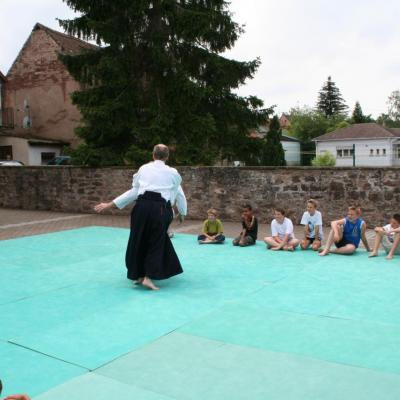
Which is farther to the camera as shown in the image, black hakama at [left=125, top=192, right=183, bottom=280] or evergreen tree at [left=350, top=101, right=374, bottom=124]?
evergreen tree at [left=350, top=101, right=374, bottom=124]

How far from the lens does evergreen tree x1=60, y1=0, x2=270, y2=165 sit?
16.9 metres

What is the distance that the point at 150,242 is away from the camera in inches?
267

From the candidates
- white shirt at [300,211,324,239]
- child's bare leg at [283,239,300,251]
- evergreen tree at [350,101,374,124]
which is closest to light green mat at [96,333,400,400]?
child's bare leg at [283,239,300,251]

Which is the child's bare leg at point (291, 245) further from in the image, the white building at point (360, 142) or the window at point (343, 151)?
the window at point (343, 151)

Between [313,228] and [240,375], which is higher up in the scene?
[313,228]

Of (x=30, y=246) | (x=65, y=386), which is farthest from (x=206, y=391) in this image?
(x=30, y=246)

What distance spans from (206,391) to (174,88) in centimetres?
1449

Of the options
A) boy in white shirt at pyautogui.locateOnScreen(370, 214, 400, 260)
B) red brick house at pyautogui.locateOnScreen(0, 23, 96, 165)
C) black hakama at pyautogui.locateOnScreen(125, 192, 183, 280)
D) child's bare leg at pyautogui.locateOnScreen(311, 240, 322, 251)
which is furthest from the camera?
red brick house at pyautogui.locateOnScreen(0, 23, 96, 165)

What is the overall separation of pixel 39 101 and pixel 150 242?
29.4 meters

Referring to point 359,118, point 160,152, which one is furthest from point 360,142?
point 160,152

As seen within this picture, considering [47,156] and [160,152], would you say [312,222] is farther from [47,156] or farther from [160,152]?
[47,156]

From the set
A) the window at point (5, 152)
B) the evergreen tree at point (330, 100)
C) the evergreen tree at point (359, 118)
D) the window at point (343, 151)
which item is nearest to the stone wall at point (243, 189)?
the window at point (5, 152)

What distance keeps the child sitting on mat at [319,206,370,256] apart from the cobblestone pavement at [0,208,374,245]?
1.53 meters

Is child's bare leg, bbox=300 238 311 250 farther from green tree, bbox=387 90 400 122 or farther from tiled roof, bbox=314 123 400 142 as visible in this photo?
green tree, bbox=387 90 400 122
